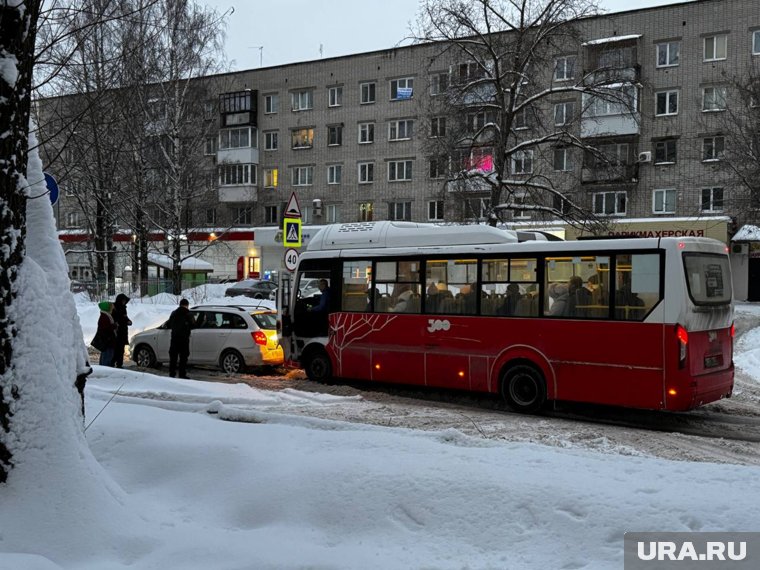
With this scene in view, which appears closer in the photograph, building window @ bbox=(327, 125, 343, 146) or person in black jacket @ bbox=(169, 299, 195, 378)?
person in black jacket @ bbox=(169, 299, 195, 378)

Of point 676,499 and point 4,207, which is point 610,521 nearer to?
point 676,499

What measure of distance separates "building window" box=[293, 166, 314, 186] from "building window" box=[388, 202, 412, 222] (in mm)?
6883

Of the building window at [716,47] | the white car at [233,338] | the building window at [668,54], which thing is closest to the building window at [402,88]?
the building window at [668,54]

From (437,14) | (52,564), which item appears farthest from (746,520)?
(437,14)

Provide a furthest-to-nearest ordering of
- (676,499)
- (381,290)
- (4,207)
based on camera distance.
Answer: (381,290), (4,207), (676,499)

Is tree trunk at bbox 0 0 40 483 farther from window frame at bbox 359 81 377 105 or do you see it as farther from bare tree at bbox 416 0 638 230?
window frame at bbox 359 81 377 105

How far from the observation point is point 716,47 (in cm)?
3722

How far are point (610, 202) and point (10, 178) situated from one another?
126 feet

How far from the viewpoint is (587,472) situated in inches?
205

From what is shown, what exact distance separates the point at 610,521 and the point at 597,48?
3497cm

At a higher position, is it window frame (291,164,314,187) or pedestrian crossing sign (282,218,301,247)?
window frame (291,164,314,187)

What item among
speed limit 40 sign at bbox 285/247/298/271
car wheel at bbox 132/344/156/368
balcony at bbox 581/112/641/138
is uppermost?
balcony at bbox 581/112/641/138

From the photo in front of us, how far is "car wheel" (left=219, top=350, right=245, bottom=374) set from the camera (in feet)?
50.3

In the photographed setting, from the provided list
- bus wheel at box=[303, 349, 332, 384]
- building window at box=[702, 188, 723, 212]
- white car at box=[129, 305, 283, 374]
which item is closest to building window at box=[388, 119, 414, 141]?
building window at box=[702, 188, 723, 212]
